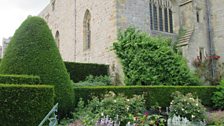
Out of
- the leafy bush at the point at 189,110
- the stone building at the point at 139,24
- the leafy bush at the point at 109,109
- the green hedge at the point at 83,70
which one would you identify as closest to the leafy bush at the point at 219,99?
the leafy bush at the point at 189,110

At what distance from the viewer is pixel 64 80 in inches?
316

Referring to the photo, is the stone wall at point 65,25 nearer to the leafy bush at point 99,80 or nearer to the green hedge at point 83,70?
the green hedge at point 83,70

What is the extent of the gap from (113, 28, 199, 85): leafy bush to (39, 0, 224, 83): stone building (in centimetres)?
95

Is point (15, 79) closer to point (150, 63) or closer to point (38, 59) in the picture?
point (38, 59)

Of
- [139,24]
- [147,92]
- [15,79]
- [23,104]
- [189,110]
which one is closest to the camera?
[23,104]

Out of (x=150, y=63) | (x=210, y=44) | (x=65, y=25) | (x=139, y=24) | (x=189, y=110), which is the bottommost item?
(x=189, y=110)

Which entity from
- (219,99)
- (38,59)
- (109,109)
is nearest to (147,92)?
(109,109)

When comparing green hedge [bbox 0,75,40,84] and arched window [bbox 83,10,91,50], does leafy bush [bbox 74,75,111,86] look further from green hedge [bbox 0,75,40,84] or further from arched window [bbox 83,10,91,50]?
green hedge [bbox 0,75,40,84]

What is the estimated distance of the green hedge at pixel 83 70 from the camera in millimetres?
14271

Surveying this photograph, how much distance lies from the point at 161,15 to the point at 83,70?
6614 millimetres

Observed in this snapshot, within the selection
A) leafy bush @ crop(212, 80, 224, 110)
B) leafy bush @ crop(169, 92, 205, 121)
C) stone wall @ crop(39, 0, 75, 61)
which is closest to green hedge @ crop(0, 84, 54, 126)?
leafy bush @ crop(169, 92, 205, 121)

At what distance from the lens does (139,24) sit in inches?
634

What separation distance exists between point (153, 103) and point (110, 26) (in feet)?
20.4

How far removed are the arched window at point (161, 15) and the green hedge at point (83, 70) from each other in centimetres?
443
